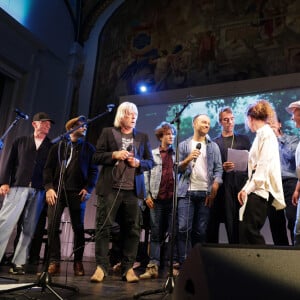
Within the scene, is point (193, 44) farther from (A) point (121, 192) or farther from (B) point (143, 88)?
(A) point (121, 192)

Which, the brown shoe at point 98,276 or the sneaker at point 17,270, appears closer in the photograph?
the brown shoe at point 98,276

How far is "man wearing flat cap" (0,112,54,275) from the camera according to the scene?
3707 mm

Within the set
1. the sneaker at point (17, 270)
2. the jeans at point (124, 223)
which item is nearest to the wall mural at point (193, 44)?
the jeans at point (124, 223)

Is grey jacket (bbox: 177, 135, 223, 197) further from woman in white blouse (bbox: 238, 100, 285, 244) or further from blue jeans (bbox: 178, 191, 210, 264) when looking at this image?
woman in white blouse (bbox: 238, 100, 285, 244)

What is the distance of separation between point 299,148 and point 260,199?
67cm

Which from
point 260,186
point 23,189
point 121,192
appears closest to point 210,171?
point 121,192

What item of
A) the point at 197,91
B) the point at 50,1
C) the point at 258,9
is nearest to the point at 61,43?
the point at 50,1

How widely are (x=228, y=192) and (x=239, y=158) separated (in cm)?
Result: 41

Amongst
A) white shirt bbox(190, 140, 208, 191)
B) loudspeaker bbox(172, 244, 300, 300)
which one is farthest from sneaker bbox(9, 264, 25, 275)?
loudspeaker bbox(172, 244, 300, 300)

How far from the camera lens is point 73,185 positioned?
12.2 feet

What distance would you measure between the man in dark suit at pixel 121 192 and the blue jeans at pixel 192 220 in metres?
0.53

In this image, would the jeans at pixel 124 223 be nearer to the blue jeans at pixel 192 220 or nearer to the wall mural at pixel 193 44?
the blue jeans at pixel 192 220

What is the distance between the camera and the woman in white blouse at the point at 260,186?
257 cm

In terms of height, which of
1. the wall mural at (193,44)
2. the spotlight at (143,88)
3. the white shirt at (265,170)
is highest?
the wall mural at (193,44)
